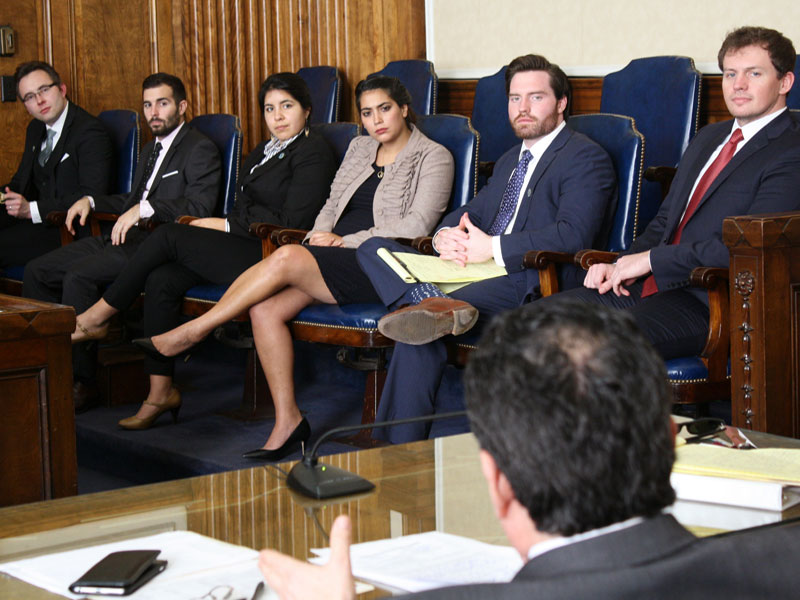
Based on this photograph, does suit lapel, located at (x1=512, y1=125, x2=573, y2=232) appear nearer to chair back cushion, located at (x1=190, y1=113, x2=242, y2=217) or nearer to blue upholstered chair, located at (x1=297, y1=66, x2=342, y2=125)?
chair back cushion, located at (x1=190, y1=113, x2=242, y2=217)

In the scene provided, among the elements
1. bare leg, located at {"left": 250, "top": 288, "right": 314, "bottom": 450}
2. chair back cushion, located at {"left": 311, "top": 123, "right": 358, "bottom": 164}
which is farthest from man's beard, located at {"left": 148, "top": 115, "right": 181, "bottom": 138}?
bare leg, located at {"left": 250, "top": 288, "right": 314, "bottom": 450}

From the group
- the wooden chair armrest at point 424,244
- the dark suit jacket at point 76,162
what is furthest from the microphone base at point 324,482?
the dark suit jacket at point 76,162

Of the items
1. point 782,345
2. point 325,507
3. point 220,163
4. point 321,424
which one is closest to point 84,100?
point 220,163

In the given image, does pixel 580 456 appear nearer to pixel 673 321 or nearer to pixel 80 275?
pixel 673 321

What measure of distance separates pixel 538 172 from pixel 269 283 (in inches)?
35.3

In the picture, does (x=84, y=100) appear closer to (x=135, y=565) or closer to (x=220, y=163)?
(x=220, y=163)

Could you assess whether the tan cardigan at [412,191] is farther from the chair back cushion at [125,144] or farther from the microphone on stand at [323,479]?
the microphone on stand at [323,479]

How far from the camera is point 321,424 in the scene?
3.70 meters

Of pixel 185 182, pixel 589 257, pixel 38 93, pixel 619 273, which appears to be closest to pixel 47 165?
pixel 38 93

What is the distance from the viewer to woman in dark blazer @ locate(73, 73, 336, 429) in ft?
12.4

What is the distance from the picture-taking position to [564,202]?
10.3 ft

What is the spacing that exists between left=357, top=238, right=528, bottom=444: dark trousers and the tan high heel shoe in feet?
2.97

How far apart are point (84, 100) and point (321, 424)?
8.67 feet

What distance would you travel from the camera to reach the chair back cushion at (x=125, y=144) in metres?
4.94
